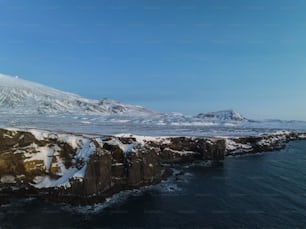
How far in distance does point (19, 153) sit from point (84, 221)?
741 inches

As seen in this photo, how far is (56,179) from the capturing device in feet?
139

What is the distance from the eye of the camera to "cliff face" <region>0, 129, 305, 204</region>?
40656mm

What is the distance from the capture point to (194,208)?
122 ft

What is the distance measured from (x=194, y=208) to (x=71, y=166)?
20263 mm

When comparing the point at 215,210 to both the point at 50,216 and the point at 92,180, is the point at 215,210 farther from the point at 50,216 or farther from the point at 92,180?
the point at 50,216

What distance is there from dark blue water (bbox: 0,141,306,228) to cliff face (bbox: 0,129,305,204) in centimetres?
320

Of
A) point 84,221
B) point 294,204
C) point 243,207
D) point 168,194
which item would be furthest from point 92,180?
point 294,204

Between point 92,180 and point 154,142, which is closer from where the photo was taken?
point 92,180

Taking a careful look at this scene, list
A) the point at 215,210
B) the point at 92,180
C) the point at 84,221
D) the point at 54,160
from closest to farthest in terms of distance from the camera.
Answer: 1. the point at 84,221
2. the point at 215,210
3. the point at 92,180
4. the point at 54,160

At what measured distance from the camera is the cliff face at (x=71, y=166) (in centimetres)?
4066

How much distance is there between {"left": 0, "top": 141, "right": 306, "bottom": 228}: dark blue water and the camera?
3228 centimetres

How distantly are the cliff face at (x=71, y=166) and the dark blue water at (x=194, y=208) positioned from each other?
3.20 metres

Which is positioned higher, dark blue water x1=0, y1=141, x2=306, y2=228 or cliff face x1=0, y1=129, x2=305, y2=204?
cliff face x1=0, y1=129, x2=305, y2=204

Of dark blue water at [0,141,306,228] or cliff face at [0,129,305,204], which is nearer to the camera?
dark blue water at [0,141,306,228]
